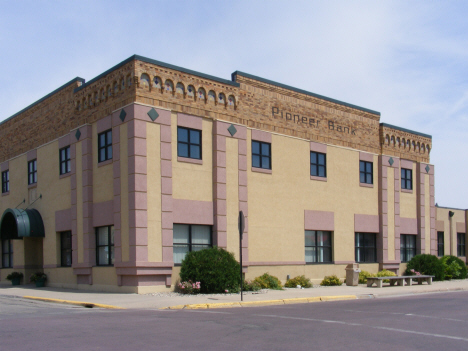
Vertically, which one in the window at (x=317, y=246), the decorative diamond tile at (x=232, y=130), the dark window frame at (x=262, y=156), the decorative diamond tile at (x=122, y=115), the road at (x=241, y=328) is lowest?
the road at (x=241, y=328)

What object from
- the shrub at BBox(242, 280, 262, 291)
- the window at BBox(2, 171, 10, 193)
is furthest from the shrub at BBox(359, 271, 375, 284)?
the window at BBox(2, 171, 10, 193)

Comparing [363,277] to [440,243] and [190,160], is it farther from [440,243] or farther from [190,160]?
[440,243]

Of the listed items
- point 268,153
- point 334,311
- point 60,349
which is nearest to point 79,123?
point 268,153

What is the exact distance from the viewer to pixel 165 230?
2125 cm

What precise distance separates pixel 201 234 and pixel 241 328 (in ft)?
37.8

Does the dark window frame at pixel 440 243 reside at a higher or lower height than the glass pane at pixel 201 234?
lower

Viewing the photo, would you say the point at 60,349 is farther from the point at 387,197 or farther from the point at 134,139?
the point at 387,197

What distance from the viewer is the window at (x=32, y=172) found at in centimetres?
2800

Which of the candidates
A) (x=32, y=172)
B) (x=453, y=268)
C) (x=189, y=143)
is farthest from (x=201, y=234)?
(x=453, y=268)

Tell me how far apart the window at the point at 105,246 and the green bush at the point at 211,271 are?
11.0 ft

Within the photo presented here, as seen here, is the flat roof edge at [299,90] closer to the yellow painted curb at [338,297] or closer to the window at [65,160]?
the window at [65,160]

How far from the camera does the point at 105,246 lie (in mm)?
22562

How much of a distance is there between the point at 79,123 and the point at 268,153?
870 cm

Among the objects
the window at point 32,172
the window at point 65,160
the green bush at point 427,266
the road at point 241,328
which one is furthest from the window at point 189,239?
the green bush at point 427,266
